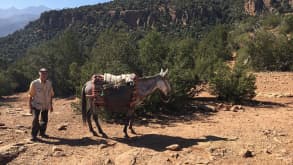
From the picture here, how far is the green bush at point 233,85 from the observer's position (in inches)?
575

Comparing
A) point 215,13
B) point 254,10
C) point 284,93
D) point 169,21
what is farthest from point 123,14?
point 284,93

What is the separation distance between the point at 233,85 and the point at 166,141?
6.46 meters

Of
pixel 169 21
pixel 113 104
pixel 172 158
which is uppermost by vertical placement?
pixel 169 21

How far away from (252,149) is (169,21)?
8982cm

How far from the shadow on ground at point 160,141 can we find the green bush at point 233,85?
18.2 feet

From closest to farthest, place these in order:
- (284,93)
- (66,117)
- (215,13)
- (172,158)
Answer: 1. (172,158)
2. (66,117)
3. (284,93)
4. (215,13)

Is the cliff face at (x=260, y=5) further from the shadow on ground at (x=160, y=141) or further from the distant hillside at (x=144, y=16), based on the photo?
the shadow on ground at (x=160, y=141)

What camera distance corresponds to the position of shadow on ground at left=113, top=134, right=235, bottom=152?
8.73 metres

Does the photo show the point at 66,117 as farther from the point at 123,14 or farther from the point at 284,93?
the point at 123,14

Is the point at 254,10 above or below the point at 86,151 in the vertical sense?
above

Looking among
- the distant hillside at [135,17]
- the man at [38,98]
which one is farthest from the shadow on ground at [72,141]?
the distant hillside at [135,17]

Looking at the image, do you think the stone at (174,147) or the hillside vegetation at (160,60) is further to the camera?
the hillside vegetation at (160,60)

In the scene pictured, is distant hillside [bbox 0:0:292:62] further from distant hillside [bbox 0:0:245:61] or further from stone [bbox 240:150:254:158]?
stone [bbox 240:150:254:158]

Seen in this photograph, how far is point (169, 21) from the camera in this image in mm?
96562
